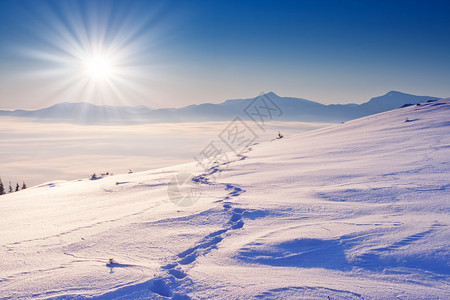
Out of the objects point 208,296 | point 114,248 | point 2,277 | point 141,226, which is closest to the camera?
point 208,296

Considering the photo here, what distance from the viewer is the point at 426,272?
1.86m

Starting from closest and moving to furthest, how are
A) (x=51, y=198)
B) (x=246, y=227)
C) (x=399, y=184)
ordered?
→ (x=246, y=227) < (x=399, y=184) < (x=51, y=198)

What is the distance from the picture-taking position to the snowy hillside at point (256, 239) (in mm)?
1879

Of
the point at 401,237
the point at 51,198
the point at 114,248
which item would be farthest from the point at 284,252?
the point at 51,198

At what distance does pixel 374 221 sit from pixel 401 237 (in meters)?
0.35

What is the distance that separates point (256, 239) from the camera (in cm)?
251

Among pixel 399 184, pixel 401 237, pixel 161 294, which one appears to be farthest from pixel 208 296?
pixel 399 184

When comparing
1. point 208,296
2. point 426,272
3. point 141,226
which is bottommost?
point 426,272

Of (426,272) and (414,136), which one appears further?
(414,136)

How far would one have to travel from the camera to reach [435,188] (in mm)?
3164

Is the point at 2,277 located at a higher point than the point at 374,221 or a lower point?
higher

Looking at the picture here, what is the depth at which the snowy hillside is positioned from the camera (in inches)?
74.0

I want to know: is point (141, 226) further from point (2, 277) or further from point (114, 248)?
A: point (2, 277)

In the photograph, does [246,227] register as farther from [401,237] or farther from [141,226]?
[401,237]
